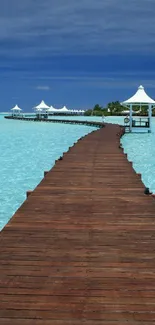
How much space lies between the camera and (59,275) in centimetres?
430

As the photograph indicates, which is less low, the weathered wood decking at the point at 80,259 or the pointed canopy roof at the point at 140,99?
the pointed canopy roof at the point at 140,99

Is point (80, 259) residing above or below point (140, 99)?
below

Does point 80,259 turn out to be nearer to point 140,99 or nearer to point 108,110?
point 140,99

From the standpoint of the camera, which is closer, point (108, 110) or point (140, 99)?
point (140, 99)

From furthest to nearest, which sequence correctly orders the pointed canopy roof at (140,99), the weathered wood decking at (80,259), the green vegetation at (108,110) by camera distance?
1. the green vegetation at (108,110)
2. the pointed canopy roof at (140,99)
3. the weathered wood decking at (80,259)

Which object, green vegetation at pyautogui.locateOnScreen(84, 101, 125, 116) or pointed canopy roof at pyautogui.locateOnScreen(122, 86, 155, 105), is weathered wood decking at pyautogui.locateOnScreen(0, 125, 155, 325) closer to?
pointed canopy roof at pyautogui.locateOnScreen(122, 86, 155, 105)

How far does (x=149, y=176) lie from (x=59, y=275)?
38.5ft

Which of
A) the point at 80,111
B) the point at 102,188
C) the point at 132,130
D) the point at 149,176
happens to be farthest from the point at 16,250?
the point at 80,111

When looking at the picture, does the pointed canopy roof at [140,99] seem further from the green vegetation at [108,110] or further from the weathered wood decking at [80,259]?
the green vegetation at [108,110]

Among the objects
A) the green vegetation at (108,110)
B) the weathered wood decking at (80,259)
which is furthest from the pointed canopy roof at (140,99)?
the green vegetation at (108,110)

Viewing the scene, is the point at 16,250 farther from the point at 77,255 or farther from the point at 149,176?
the point at 149,176

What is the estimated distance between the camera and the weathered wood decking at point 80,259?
352 cm

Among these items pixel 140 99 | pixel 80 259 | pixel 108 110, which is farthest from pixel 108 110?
pixel 80 259

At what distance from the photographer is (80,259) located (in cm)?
477
